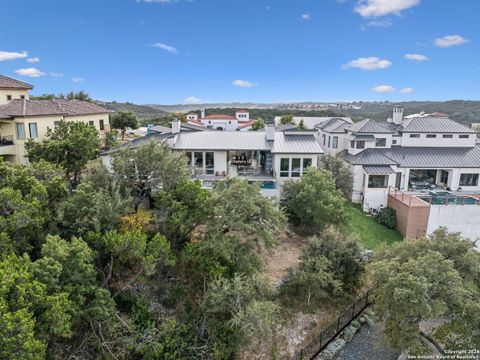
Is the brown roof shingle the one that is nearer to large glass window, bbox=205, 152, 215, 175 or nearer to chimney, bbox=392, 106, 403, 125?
large glass window, bbox=205, 152, 215, 175

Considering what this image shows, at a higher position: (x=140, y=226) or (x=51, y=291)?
(x=140, y=226)

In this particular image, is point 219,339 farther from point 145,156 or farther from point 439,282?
point 145,156

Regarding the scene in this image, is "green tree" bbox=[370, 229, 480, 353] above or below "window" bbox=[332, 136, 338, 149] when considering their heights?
below

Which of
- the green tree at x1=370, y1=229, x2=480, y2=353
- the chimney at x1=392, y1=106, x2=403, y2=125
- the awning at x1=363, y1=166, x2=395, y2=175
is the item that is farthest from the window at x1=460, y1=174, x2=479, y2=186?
the green tree at x1=370, y1=229, x2=480, y2=353

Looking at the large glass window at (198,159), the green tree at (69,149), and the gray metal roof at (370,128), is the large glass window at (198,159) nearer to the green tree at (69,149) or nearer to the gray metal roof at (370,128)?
the green tree at (69,149)

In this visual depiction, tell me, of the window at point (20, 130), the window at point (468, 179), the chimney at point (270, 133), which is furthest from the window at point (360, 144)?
the window at point (20, 130)

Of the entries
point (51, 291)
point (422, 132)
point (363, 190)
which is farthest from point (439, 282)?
point (422, 132)
